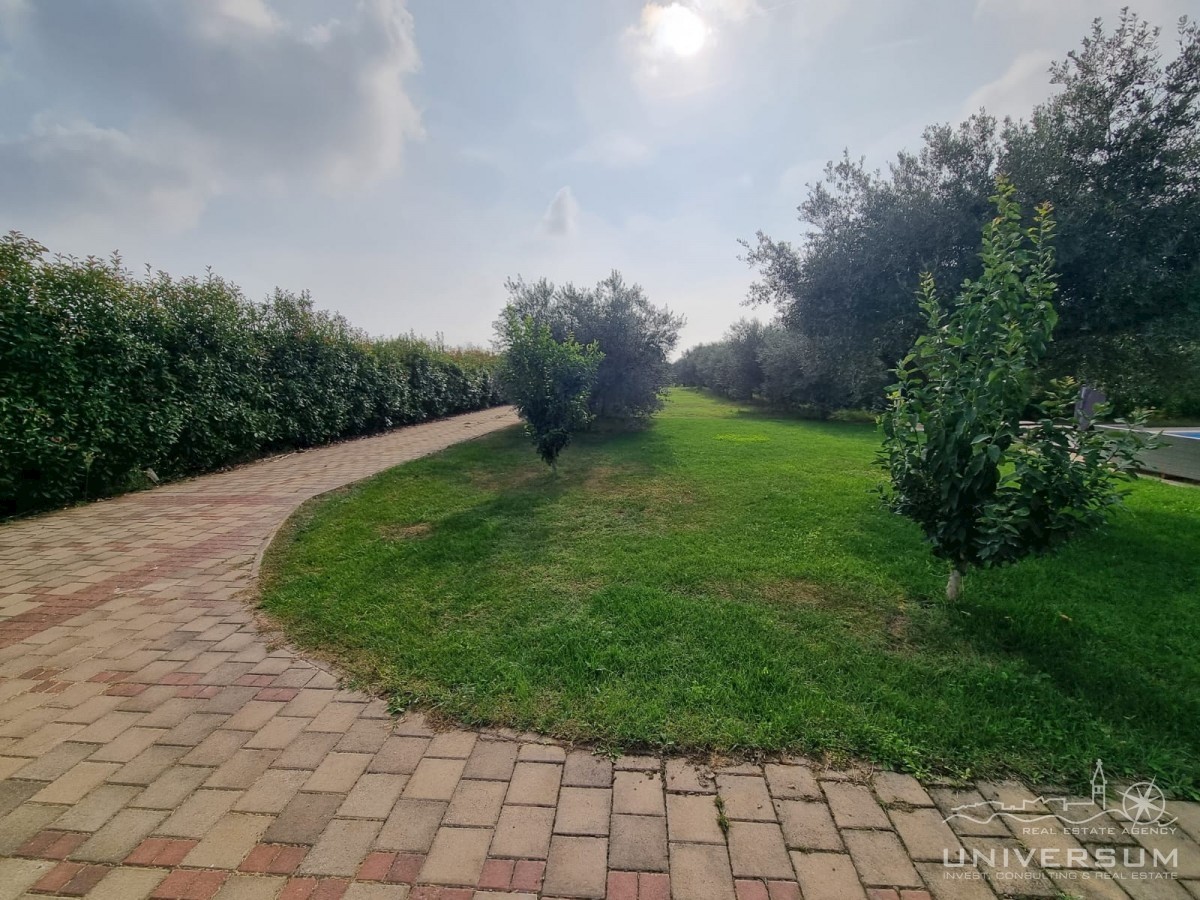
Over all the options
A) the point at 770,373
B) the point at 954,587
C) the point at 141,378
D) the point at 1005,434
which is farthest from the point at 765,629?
the point at 770,373

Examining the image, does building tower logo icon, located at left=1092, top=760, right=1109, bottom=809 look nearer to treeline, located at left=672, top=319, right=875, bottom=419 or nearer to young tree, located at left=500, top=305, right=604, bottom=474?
young tree, located at left=500, top=305, right=604, bottom=474

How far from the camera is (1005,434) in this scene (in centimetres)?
302

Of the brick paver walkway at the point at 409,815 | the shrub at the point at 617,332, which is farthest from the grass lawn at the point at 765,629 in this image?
the shrub at the point at 617,332

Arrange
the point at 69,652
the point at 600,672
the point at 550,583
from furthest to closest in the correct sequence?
the point at 550,583 < the point at 69,652 < the point at 600,672

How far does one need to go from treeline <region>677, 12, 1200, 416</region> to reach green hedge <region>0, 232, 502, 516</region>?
983 centimetres

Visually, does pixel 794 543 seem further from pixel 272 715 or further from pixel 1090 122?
pixel 1090 122

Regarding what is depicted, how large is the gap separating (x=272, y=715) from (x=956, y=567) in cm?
437

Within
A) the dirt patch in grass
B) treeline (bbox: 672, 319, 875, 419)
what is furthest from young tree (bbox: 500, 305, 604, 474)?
treeline (bbox: 672, 319, 875, 419)

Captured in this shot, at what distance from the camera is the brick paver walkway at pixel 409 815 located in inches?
61.7

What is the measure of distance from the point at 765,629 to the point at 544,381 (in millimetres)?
5418

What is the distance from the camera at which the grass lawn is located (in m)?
2.23

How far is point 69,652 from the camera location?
296 centimetres

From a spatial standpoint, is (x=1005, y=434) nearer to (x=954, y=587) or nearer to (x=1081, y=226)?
(x=954, y=587)

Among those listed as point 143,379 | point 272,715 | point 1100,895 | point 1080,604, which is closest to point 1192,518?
point 1080,604
